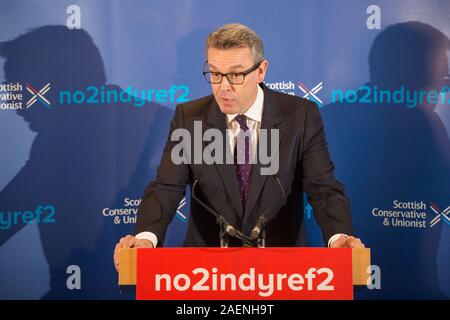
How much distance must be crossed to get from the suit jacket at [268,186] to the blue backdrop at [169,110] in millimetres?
1002

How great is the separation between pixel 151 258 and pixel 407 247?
241 centimetres

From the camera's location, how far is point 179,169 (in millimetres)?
2453

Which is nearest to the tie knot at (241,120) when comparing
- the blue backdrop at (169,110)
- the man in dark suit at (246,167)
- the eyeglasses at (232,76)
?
the man in dark suit at (246,167)

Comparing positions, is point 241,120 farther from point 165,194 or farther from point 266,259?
point 266,259

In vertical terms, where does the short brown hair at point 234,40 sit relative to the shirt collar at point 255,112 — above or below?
above

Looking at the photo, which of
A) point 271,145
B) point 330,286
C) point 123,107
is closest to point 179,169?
point 271,145

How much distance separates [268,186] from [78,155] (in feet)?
5.51

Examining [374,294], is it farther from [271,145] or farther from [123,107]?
[123,107]

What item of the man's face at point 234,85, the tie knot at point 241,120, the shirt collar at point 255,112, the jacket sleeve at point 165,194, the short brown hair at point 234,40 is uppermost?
the short brown hair at point 234,40

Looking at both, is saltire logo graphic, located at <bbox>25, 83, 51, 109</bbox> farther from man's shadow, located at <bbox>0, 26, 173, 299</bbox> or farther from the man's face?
the man's face

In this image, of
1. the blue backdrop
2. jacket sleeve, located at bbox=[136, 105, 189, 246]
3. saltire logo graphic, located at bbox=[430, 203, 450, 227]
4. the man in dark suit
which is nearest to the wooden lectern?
the man in dark suit

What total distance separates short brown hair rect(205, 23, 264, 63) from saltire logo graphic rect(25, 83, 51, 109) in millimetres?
1619

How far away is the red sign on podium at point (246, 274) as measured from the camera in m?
1.62

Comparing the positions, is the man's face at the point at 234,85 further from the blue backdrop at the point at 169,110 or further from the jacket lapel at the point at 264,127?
the blue backdrop at the point at 169,110
